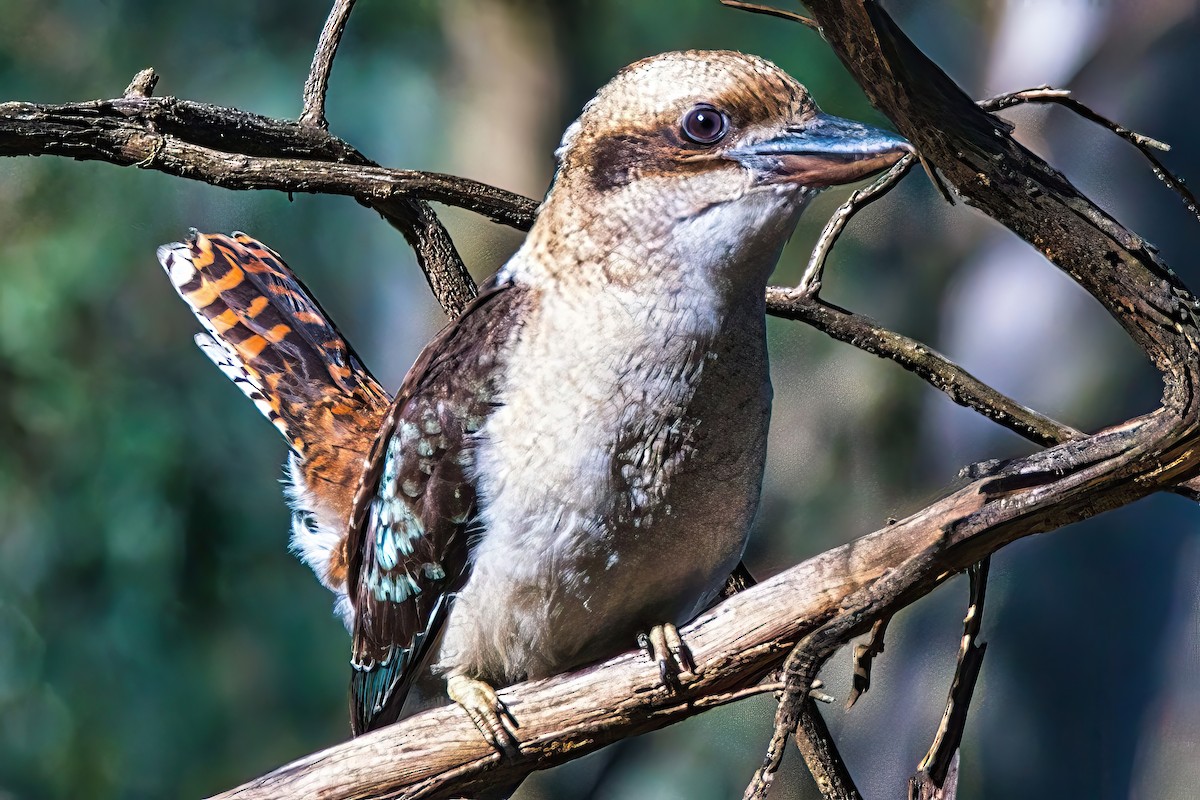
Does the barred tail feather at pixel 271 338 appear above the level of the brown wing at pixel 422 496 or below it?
above

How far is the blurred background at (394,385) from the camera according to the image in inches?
62.4

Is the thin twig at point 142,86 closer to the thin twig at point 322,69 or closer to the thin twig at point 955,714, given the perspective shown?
the thin twig at point 322,69

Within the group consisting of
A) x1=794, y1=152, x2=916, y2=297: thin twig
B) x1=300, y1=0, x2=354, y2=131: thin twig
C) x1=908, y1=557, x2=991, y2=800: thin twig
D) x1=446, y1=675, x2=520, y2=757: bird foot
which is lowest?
x1=908, y1=557, x2=991, y2=800: thin twig

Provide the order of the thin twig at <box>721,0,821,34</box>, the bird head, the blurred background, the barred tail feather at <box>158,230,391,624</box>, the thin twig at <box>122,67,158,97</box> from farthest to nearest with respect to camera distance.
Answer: the blurred background → the barred tail feather at <box>158,230,391,624</box> → the thin twig at <box>122,67,158,97</box> → the bird head → the thin twig at <box>721,0,821,34</box>

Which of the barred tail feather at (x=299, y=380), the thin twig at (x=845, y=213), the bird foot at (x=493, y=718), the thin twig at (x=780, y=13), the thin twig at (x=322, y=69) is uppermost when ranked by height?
the thin twig at (x=322, y=69)

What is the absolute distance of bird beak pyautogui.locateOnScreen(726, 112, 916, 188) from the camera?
62cm

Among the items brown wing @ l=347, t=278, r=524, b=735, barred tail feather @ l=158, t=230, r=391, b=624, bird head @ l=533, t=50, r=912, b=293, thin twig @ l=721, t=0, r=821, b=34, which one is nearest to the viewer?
thin twig @ l=721, t=0, r=821, b=34

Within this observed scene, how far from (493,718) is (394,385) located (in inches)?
36.5

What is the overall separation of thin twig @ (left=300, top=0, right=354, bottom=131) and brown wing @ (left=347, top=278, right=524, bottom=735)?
285mm

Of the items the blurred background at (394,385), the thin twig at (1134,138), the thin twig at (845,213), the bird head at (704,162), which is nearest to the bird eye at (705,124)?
the bird head at (704,162)

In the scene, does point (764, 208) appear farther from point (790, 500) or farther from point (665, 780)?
point (665, 780)

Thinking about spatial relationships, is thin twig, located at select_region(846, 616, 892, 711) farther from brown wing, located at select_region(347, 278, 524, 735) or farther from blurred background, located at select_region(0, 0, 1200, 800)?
blurred background, located at select_region(0, 0, 1200, 800)

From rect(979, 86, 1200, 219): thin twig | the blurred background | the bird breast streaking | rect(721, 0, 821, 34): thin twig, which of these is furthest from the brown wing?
the blurred background

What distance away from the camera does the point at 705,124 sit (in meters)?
0.69
